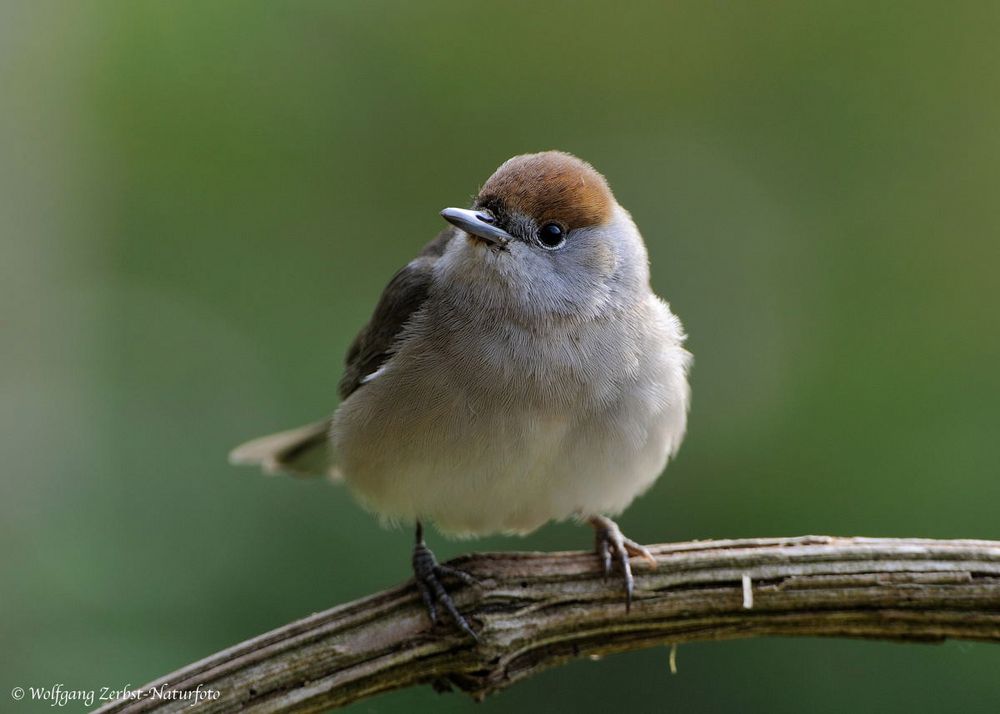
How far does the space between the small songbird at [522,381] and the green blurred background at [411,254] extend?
1229 millimetres

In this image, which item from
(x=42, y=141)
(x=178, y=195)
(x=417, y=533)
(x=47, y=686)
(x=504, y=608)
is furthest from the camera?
(x=42, y=141)

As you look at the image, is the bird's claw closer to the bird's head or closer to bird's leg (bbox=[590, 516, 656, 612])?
bird's leg (bbox=[590, 516, 656, 612])

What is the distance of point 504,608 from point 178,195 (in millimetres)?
3613

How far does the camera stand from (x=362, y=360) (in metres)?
4.21

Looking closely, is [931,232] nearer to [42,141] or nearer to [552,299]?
[552,299]

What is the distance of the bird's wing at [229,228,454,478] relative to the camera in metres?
4.02

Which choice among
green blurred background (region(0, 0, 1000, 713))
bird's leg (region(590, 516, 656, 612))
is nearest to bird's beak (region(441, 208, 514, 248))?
bird's leg (region(590, 516, 656, 612))

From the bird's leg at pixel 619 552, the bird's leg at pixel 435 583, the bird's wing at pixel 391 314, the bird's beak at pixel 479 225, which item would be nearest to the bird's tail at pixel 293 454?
the bird's wing at pixel 391 314

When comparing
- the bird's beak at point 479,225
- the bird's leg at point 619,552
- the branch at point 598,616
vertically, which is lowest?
the branch at point 598,616

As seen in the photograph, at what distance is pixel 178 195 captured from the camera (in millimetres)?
5695

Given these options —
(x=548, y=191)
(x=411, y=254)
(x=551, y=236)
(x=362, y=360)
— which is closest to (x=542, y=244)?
(x=551, y=236)

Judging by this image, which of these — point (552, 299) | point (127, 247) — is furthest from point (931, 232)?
point (127, 247)

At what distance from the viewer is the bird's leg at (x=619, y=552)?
3258 mm

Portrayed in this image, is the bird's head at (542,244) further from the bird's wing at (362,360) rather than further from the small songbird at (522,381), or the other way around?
the bird's wing at (362,360)
